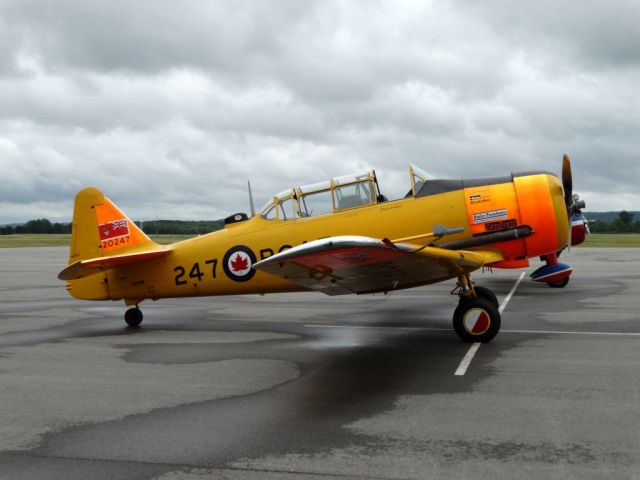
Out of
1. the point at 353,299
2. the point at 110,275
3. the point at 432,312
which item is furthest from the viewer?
the point at 353,299

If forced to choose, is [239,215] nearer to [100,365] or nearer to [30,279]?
[100,365]

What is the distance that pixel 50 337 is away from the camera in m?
9.98

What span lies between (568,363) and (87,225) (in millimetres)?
8539

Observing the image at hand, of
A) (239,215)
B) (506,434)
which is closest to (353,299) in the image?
(239,215)

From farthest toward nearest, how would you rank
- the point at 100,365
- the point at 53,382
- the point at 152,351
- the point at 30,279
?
the point at 30,279 → the point at 152,351 → the point at 100,365 → the point at 53,382

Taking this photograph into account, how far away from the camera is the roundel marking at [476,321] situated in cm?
814

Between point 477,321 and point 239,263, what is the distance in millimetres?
3862

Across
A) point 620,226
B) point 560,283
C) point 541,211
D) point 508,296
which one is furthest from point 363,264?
point 620,226

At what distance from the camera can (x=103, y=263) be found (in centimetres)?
1004

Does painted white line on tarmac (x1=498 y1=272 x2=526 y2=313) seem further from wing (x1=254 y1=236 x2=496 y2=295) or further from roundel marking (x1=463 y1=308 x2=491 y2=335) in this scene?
wing (x1=254 y1=236 x2=496 y2=295)

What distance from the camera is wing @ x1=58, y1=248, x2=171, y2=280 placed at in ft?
32.7

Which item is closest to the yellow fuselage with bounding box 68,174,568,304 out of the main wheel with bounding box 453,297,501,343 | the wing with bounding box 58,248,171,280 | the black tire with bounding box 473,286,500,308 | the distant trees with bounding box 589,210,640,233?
the wing with bounding box 58,248,171,280

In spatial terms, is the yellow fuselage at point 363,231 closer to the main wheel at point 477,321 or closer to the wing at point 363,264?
the wing at point 363,264

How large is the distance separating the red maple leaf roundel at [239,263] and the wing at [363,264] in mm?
1724
